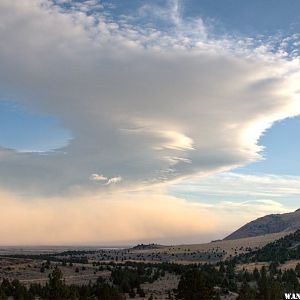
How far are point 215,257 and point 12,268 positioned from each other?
242ft

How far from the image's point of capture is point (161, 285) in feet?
199

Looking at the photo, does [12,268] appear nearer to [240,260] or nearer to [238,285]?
[238,285]

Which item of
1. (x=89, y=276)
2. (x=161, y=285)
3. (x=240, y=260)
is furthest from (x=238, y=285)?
(x=240, y=260)

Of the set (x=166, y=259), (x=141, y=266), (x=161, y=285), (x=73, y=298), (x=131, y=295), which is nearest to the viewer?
(x=73, y=298)

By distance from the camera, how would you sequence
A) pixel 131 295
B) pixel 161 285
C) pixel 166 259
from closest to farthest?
pixel 131 295 → pixel 161 285 → pixel 166 259

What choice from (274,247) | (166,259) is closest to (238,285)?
(274,247)

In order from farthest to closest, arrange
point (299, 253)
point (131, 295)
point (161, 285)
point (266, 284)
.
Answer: point (299, 253)
point (161, 285)
point (131, 295)
point (266, 284)

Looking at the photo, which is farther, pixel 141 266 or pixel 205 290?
pixel 141 266

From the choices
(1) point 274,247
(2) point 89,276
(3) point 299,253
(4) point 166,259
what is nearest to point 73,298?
(2) point 89,276

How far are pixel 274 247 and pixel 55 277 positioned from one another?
82312mm

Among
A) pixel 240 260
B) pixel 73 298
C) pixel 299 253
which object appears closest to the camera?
pixel 73 298

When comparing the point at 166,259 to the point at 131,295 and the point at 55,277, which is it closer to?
the point at 131,295

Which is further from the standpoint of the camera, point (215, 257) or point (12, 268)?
point (215, 257)

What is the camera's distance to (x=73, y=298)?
38219mm
